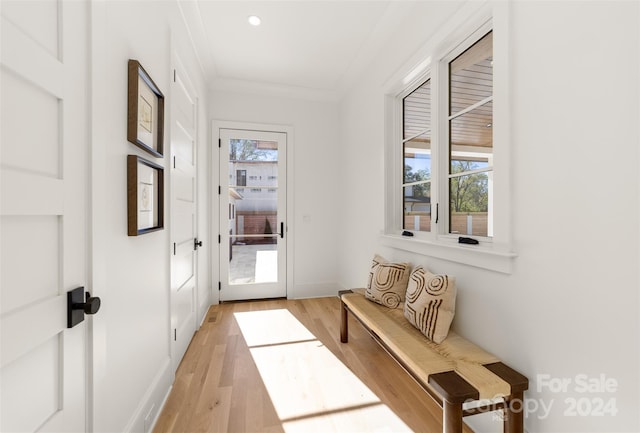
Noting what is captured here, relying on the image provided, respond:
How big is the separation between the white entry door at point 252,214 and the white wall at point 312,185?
17cm

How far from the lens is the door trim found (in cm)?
363

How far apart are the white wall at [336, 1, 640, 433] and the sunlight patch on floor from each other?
23.8 inches

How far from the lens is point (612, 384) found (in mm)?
1016

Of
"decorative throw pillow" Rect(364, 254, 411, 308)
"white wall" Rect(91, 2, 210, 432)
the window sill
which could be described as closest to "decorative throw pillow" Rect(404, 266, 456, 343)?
the window sill

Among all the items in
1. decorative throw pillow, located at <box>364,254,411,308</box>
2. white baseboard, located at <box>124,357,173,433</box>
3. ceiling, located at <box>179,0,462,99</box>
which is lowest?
white baseboard, located at <box>124,357,173,433</box>

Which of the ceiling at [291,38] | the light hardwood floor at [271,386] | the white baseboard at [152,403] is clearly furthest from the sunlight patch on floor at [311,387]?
the ceiling at [291,38]

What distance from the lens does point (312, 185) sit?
13.0ft

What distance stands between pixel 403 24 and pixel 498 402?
267 cm

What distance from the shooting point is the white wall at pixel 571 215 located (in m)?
0.97

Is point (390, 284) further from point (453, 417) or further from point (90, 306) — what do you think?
point (90, 306)

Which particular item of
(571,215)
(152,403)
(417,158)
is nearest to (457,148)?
(417,158)

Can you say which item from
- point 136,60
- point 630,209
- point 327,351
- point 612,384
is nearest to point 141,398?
point 327,351

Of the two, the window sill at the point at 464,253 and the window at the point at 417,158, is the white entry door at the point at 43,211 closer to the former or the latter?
the window sill at the point at 464,253

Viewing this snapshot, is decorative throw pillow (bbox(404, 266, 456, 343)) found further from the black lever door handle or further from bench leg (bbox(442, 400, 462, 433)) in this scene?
the black lever door handle
